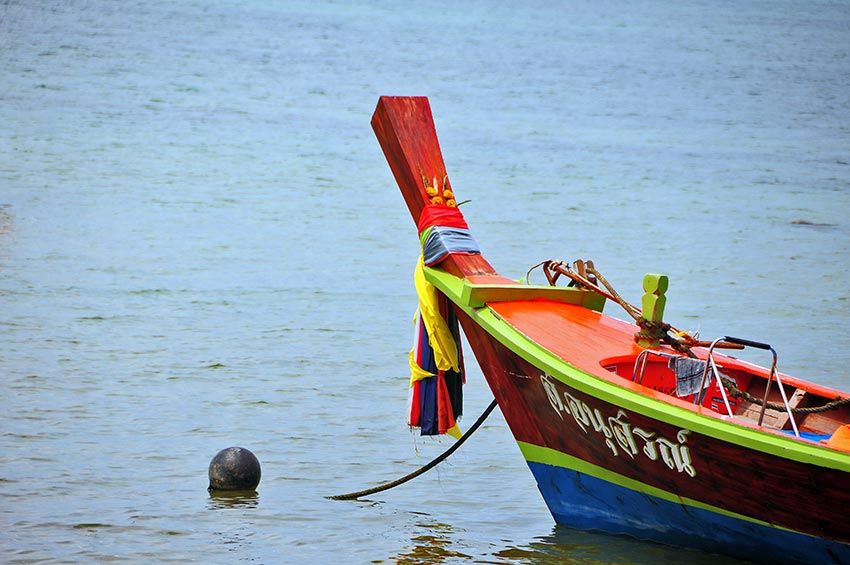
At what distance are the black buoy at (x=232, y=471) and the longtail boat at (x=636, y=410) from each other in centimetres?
108

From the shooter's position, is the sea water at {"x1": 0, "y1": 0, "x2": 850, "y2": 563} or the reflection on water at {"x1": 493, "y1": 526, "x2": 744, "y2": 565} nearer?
the reflection on water at {"x1": 493, "y1": 526, "x2": 744, "y2": 565}

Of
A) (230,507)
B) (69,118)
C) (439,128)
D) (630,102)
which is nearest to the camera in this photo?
(230,507)

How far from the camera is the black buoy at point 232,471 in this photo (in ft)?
26.1

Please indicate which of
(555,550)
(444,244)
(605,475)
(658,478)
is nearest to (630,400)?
(658,478)

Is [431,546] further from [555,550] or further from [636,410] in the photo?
[636,410]

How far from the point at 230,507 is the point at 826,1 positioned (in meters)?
63.4

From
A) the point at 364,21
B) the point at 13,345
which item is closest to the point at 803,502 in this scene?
the point at 13,345

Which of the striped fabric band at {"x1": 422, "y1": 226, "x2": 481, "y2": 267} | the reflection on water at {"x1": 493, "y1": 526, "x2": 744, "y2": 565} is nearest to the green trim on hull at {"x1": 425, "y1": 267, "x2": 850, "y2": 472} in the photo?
the striped fabric band at {"x1": 422, "y1": 226, "x2": 481, "y2": 267}

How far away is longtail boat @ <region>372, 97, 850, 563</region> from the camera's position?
6000mm

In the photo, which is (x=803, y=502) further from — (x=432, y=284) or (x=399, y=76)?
(x=399, y=76)

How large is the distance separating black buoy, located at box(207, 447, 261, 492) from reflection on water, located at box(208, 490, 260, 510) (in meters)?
0.03

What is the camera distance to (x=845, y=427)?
6109 millimetres

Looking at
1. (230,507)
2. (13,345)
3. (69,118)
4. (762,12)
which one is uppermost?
(762,12)

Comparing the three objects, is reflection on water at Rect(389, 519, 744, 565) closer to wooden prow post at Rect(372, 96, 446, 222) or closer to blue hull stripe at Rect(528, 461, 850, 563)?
blue hull stripe at Rect(528, 461, 850, 563)
